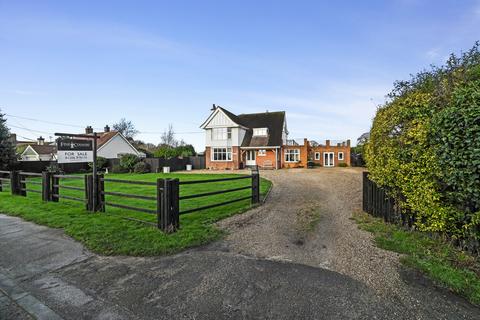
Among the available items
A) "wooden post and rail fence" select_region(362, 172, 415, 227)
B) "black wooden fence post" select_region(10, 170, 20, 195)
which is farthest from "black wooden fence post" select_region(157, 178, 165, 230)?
"black wooden fence post" select_region(10, 170, 20, 195)

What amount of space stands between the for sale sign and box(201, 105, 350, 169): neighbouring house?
22.8 metres

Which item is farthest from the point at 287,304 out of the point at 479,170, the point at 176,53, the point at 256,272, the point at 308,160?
the point at 308,160

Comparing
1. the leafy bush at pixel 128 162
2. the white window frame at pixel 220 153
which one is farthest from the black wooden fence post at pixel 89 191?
the white window frame at pixel 220 153

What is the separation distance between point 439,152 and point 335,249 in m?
2.55

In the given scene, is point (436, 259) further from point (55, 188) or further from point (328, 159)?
point (328, 159)

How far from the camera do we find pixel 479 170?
11.3 feet

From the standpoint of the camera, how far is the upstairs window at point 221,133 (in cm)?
3042

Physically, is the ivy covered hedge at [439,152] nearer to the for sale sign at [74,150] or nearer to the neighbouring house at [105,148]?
the for sale sign at [74,150]

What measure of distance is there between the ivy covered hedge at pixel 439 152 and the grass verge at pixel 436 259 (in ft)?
1.02

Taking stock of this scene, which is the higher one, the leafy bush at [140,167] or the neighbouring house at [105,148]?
the neighbouring house at [105,148]

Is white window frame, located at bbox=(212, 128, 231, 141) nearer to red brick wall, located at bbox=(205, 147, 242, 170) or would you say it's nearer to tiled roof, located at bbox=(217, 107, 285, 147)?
red brick wall, located at bbox=(205, 147, 242, 170)

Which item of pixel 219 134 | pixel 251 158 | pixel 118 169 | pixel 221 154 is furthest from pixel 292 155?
pixel 118 169

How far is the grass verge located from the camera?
3.18 meters

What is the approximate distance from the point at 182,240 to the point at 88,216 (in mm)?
3659
